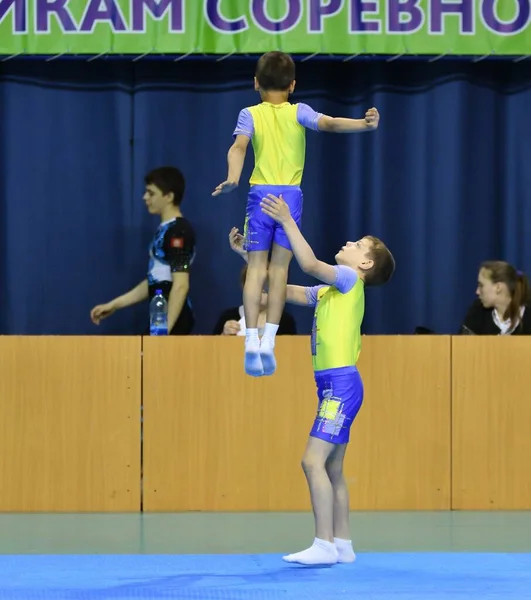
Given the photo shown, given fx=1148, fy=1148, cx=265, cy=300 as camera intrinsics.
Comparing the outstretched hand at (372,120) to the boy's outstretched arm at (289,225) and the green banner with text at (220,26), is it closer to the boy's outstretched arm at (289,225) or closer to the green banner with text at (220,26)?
the boy's outstretched arm at (289,225)

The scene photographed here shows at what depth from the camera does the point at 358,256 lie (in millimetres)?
4730

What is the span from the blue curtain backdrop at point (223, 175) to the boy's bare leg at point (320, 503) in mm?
3112

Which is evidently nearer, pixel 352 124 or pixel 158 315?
pixel 352 124

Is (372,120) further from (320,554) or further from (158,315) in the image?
(158,315)

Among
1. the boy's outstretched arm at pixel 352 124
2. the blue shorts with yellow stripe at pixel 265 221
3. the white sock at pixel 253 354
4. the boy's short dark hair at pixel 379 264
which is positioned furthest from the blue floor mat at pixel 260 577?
the boy's outstretched arm at pixel 352 124

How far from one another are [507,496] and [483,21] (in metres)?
2.83

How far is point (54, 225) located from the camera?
24.9 feet

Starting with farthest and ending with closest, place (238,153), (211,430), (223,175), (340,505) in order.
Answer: (223,175) → (211,430) → (340,505) → (238,153)

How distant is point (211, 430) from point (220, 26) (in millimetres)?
2431

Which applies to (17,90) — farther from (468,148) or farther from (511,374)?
(511,374)

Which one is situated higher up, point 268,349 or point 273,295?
point 273,295

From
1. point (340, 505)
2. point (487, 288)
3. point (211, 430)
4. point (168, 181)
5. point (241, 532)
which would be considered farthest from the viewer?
point (168, 181)

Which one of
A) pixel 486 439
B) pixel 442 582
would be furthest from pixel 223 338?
pixel 442 582

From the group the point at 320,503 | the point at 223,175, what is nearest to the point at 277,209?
the point at 320,503
